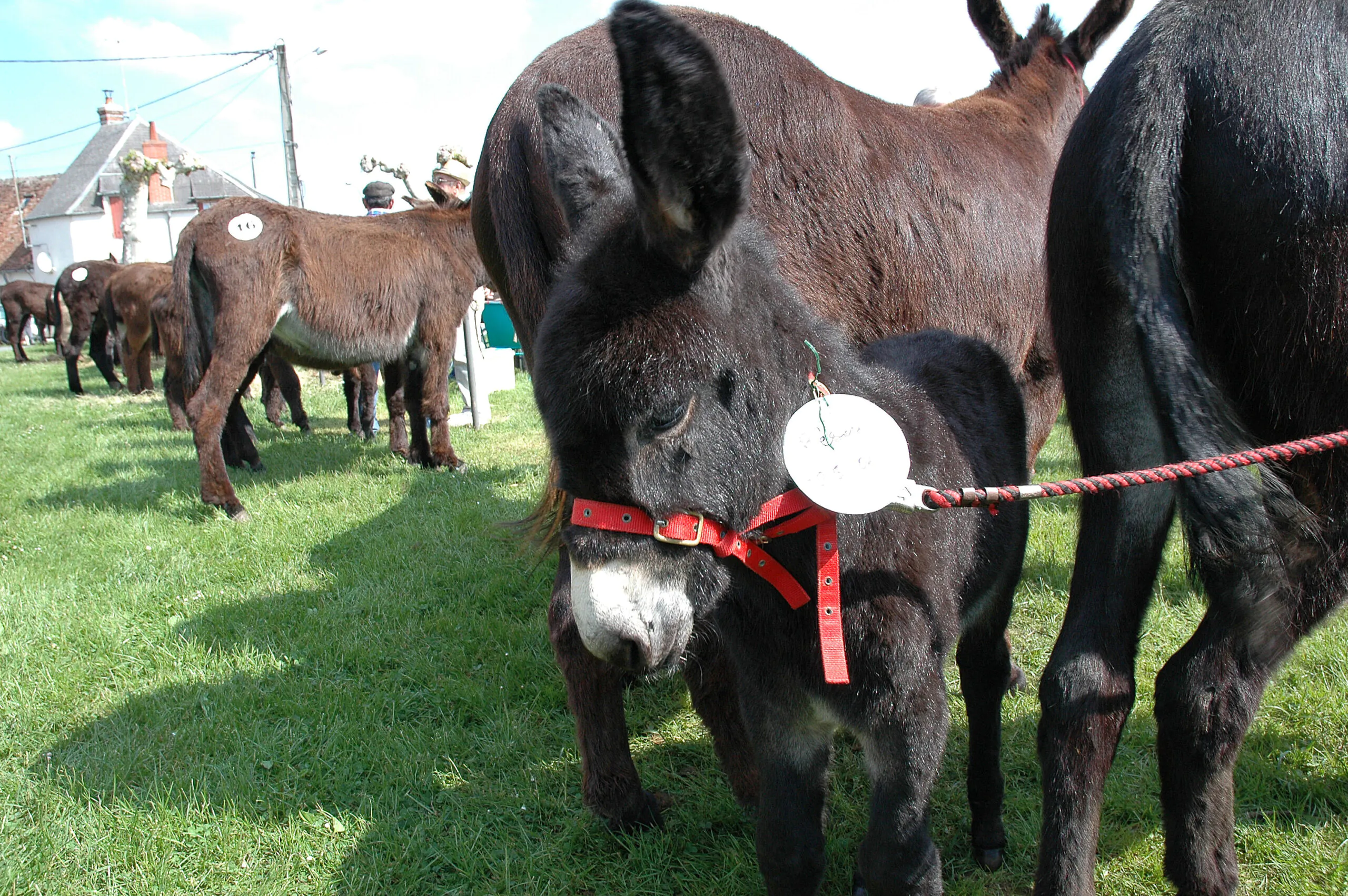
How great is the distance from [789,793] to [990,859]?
0.85 m

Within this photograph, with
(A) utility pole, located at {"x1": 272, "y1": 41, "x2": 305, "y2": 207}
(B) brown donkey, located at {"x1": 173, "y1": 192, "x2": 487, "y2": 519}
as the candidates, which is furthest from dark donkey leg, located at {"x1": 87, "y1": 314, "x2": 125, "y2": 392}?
(B) brown donkey, located at {"x1": 173, "y1": 192, "x2": 487, "y2": 519}

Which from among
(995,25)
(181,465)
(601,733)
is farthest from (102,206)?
(601,733)

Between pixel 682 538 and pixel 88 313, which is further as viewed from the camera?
pixel 88 313

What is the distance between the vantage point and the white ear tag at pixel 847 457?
1.69m

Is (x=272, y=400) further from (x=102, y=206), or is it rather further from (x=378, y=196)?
(x=102, y=206)

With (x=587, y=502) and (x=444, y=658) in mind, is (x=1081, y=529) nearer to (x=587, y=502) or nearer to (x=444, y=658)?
(x=587, y=502)

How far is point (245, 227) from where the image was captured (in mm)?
7246

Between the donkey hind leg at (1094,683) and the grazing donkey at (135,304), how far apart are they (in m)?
15.4

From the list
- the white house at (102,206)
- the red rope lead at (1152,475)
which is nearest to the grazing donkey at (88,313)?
the red rope lead at (1152,475)

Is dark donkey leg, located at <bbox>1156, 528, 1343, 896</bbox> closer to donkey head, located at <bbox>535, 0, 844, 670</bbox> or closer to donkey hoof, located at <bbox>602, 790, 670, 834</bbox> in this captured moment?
donkey head, located at <bbox>535, 0, 844, 670</bbox>

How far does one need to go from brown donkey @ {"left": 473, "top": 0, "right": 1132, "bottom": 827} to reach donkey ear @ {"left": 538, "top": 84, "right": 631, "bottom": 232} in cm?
14

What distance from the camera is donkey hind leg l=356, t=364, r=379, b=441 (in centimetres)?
988

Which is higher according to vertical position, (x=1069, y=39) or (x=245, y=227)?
(x=1069, y=39)

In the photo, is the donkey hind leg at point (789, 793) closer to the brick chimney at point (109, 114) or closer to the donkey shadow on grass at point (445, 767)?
the donkey shadow on grass at point (445, 767)
